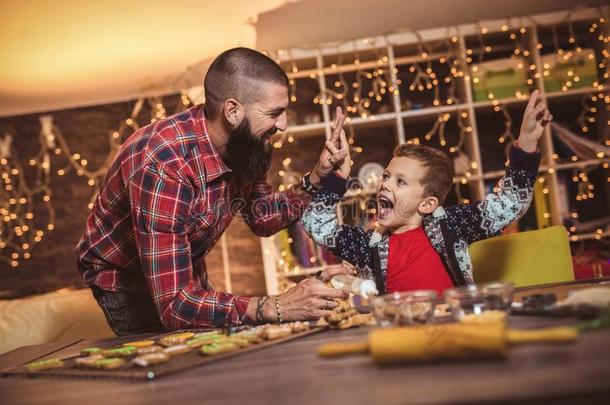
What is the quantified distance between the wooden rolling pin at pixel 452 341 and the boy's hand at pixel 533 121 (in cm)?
99

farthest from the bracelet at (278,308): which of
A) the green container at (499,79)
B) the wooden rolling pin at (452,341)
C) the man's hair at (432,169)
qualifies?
the green container at (499,79)

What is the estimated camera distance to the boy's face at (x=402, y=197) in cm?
200

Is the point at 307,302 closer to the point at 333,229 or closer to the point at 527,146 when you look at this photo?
the point at 333,229

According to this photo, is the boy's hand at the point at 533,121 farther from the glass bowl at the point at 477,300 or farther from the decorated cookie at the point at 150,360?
the decorated cookie at the point at 150,360

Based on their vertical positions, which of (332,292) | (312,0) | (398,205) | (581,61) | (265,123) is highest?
(312,0)

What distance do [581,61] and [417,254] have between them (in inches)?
102

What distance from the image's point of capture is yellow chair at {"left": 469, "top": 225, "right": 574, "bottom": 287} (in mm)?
1768

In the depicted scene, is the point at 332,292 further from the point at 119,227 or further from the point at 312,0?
the point at 312,0

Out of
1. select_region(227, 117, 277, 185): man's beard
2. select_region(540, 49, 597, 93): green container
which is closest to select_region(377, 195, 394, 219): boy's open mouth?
select_region(227, 117, 277, 185): man's beard

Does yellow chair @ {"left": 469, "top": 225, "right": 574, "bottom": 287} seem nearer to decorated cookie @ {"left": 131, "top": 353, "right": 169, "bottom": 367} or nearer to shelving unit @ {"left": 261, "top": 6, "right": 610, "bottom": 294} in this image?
decorated cookie @ {"left": 131, "top": 353, "right": 169, "bottom": 367}

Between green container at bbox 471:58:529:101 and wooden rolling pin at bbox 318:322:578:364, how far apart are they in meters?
3.30

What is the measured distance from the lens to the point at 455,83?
414 centimetres

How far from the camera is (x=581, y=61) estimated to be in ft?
12.7

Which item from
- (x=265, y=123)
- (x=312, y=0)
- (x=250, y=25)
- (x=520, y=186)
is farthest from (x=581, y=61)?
(x=265, y=123)
